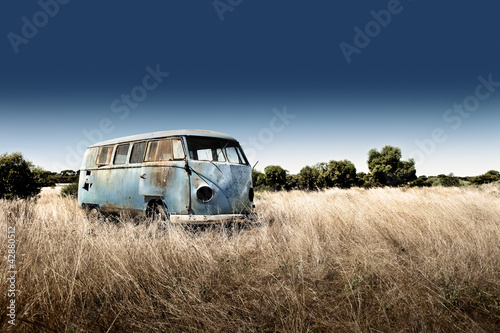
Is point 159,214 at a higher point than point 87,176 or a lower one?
lower

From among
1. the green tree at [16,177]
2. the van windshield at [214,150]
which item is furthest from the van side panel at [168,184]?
the green tree at [16,177]

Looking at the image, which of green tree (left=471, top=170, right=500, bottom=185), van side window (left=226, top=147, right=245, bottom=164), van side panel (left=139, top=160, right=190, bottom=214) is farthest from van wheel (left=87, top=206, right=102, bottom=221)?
green tree (left=471, top=170, right=500, bottom=185)

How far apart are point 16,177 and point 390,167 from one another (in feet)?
197

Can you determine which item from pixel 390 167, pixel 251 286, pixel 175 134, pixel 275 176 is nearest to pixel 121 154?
pixel 175 134

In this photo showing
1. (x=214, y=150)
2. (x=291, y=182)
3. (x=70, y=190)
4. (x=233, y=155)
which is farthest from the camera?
(x=291, y=182)

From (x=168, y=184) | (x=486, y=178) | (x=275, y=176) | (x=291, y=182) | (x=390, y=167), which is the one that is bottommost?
(x=168, y=184)

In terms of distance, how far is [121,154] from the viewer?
6.89m

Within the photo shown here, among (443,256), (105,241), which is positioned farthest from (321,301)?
(105,241)

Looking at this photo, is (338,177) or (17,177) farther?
(338,177)

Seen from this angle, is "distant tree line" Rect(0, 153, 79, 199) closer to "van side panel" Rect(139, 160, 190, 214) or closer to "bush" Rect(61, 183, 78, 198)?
"bush" Rect(61, 183, 78, 198)

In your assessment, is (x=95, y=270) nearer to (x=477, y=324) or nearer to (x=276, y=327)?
(x=276, y=327)

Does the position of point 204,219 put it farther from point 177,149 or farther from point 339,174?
point 339,174

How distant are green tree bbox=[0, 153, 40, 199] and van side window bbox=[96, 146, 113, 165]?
6.72m

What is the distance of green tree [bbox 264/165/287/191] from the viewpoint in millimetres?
45656
